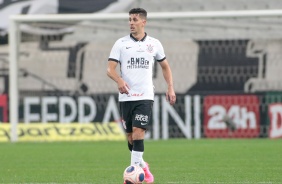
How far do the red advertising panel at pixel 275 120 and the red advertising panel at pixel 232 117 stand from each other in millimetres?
Answer: 332

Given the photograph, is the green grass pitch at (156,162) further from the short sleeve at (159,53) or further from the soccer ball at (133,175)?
the short sleeve at (159,53)

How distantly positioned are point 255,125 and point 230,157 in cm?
665

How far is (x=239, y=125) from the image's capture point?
20.4m

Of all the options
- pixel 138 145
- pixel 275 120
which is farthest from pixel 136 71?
pixel 275 120

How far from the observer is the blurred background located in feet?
67.4

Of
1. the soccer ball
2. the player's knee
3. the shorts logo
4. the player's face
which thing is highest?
the player's face

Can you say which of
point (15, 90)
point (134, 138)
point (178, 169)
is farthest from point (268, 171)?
point (15, 90)

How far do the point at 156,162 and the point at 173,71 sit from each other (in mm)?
9234

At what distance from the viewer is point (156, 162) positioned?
13188 millimetres

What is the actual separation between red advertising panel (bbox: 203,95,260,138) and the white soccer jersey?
34.8ft

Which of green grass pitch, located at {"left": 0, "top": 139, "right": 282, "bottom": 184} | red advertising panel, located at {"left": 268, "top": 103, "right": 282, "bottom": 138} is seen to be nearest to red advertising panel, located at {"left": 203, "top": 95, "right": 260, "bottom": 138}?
red advertising panel, located at {"left": 268, "top": 103, "right": 282, "bottom": 138}

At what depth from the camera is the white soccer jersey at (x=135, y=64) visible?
9.95 m

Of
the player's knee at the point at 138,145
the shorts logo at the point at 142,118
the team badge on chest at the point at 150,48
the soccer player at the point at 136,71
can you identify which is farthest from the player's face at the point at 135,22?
the player's knee at the point at 138,145

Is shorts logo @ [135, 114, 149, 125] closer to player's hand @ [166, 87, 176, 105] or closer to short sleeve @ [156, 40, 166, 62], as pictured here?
player's hand @ [166, 87, 176, 105]
